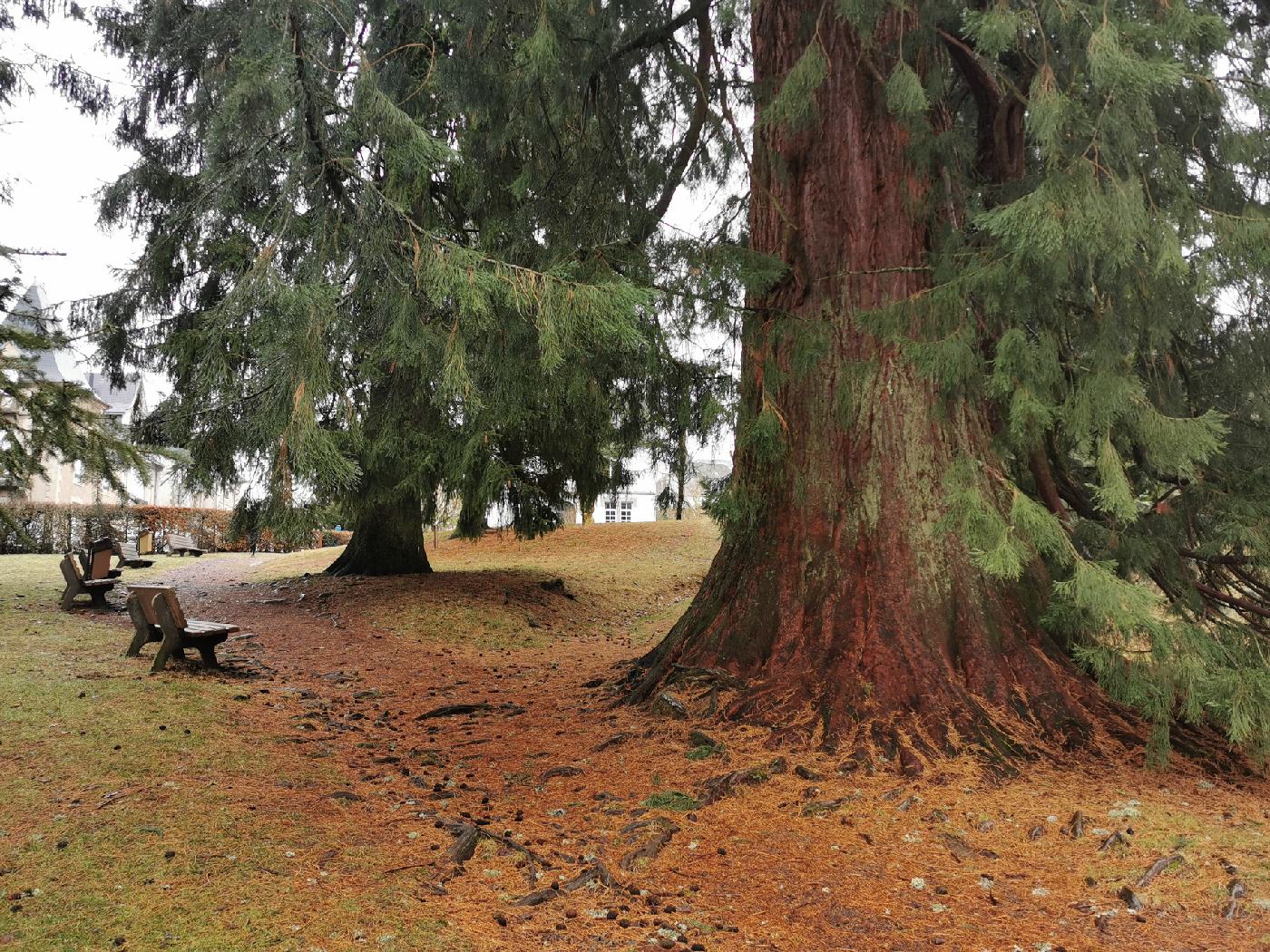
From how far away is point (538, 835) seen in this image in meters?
3.99

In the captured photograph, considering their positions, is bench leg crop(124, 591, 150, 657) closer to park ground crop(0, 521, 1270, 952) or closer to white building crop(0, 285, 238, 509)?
park ground crop(0, 521, 1270, 952)

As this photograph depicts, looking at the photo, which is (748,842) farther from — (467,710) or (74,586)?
(74,586)

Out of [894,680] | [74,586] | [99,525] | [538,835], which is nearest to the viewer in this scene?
[538,835]

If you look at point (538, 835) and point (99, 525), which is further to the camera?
point (99, 525)

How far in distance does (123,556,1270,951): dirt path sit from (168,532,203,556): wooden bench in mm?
17355

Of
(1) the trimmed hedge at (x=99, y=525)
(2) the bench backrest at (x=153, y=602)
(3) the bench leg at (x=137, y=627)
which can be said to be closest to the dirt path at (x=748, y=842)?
(2) the bench backrest at (x=153, y=602)

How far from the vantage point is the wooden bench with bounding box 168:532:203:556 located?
2119 cm

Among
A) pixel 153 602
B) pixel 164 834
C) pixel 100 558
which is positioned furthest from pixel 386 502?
pixel 164 834

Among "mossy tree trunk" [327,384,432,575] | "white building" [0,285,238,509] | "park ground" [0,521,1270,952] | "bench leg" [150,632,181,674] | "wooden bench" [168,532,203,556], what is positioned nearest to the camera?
"park ground" [0,521,1270,952]

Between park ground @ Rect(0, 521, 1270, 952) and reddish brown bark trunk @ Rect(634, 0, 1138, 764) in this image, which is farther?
reddish brown bark trunk @ Rect(634, 0, 1138, 764)

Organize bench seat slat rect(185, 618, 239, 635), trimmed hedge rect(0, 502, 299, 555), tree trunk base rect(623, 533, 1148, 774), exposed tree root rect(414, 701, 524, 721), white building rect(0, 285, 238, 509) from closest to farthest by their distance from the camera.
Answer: tree trunk base rect(623, 533, 1148, 774)
exposed tree root rect(414, 701, 524, 721)
bench seat slat rect(185, 618, 239, 635)
white building rect(0, 285, 238, 509)
trimmed hedge rect(0, 502, 299, 555)

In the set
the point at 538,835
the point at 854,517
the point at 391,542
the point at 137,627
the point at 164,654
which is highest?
the point at 854,517

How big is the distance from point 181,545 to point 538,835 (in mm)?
20301

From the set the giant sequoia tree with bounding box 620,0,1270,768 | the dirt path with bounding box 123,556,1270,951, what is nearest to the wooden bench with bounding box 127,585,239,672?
the dirt path with bounding box 123,556,1270,951
